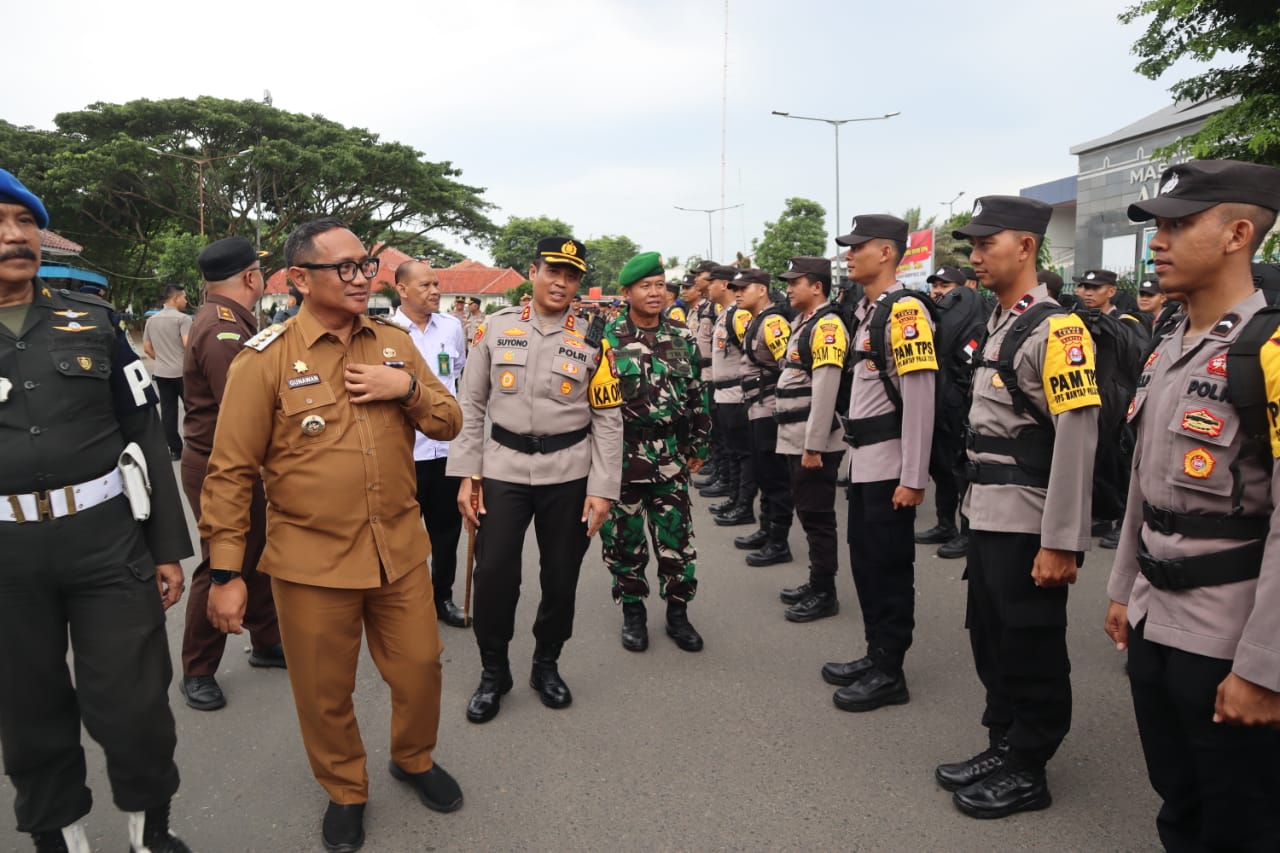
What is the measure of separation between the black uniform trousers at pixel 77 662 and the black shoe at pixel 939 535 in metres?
5.37

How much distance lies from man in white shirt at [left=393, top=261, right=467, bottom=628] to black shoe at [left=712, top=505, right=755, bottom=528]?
2927 mm

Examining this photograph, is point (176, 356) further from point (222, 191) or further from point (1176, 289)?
point (222, 191)

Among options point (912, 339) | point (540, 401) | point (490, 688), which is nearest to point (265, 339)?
point (540, 401)

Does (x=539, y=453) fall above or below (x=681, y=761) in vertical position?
above

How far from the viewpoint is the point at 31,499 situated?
7.23 feet

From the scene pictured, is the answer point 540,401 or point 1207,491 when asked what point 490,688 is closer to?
point 540,401

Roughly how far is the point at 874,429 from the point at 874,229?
96 centimetres

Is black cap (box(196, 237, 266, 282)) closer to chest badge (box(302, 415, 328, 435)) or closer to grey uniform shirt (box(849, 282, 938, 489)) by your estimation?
chest badge (box(302, 415, 328, 435))

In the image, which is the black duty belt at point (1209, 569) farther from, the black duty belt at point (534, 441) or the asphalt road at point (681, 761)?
the black duty belt at point (534, 441)

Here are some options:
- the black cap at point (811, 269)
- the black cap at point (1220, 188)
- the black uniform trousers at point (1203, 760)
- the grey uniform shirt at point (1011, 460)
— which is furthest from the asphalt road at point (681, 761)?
the black cap at point (811, 269)

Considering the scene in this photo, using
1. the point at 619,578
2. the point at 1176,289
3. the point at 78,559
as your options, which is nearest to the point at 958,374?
the point at 619,578

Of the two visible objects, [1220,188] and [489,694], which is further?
[489,694]

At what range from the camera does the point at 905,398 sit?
3.47m

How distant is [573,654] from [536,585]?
1.25m
